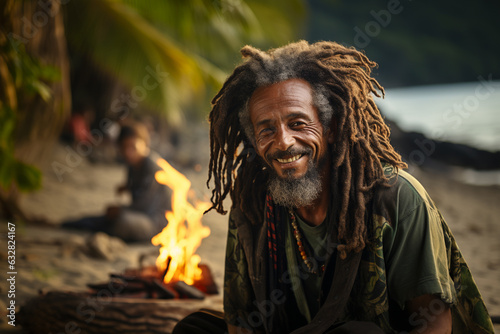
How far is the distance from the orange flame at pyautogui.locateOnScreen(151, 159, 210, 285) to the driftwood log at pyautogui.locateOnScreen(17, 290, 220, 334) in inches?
25.4

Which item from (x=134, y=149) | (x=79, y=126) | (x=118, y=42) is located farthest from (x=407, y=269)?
(x=79, y=126)

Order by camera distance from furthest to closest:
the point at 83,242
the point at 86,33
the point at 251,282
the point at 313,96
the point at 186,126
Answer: the point at 186,126
the point at 86,33
the point at 83,242
the point at 251,282
the point at 313,96

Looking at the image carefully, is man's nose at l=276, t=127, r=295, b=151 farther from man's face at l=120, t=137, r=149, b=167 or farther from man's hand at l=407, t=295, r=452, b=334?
man's face at l=120, t=137, r=149, b=167

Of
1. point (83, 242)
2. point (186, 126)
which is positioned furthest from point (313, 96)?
point (186, 126)

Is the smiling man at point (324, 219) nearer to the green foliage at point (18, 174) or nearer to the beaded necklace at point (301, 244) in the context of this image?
the beaded necklace at point (301, 244)

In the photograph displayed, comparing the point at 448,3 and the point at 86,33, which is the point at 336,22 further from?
the point at 86,33

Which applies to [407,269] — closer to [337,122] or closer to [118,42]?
[337,122]

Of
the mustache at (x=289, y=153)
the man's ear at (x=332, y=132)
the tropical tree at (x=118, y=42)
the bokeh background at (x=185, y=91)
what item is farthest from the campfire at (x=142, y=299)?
the tropical tree at (x=118, y=42)

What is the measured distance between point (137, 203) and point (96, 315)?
3126 mm

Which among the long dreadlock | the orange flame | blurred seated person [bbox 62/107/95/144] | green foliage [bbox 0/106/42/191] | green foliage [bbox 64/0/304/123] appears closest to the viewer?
the long dreadlock

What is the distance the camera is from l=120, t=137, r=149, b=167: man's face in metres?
5.45

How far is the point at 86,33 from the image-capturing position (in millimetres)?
5746

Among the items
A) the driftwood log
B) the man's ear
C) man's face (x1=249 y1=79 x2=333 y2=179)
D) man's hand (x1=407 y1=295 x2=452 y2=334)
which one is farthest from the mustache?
the driftwood log

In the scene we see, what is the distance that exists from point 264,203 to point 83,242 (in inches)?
131
